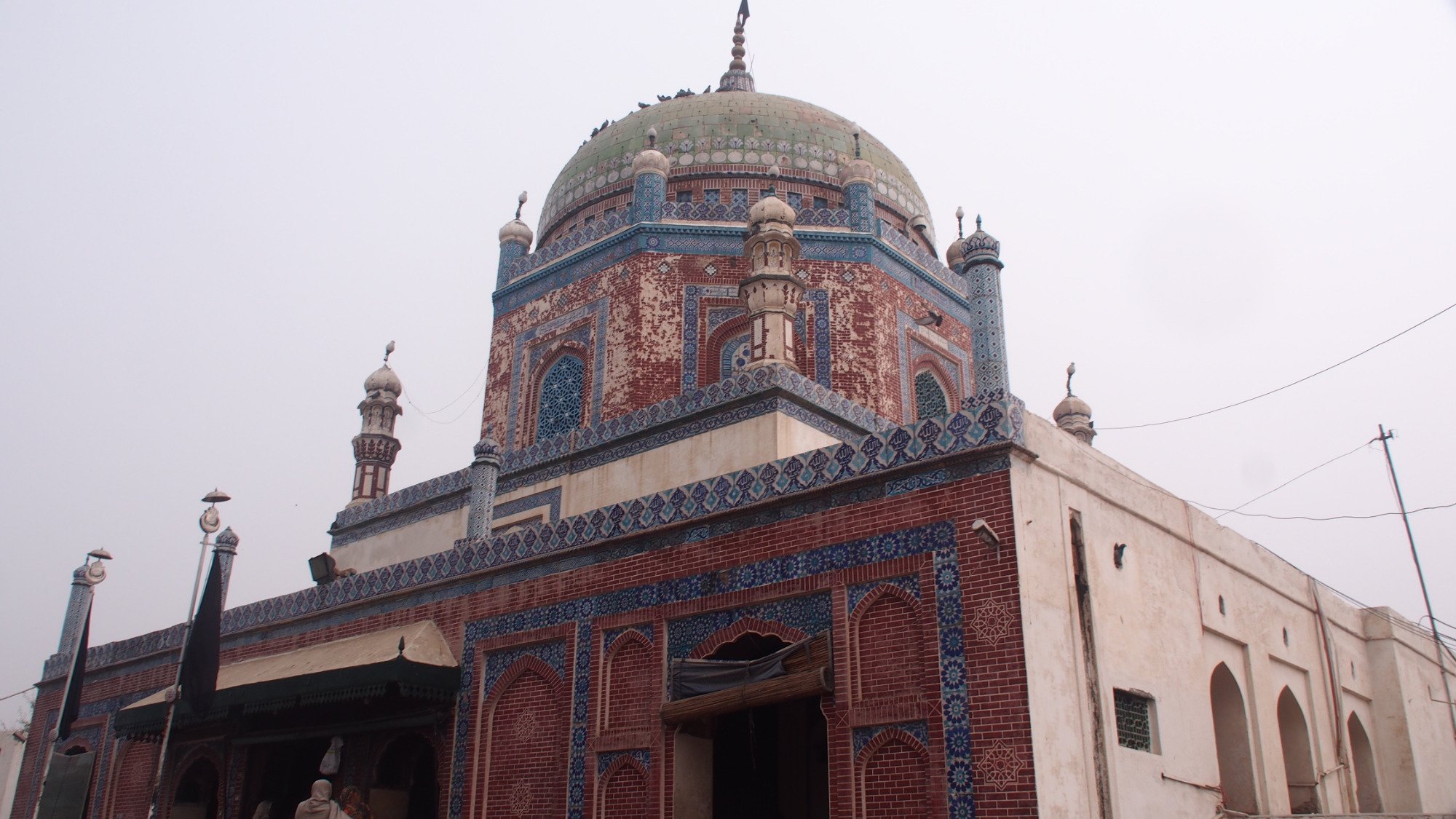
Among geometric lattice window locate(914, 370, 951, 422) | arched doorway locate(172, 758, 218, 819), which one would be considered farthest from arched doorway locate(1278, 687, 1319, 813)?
arched doorway locate(172, 758, 218, 819)

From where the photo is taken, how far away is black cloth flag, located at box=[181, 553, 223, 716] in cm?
1424

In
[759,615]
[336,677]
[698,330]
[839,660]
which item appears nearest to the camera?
[839,660]

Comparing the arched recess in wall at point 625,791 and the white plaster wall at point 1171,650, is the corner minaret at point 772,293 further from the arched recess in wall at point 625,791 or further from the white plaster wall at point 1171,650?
the arched recess in wall at point 625,791

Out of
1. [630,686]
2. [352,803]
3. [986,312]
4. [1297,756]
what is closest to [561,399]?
[630,686]

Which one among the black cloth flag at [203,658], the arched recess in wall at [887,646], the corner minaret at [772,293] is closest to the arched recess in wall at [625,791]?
the arched recess in wall at [887,646]

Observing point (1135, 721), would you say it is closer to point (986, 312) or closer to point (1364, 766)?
point (986, 312)

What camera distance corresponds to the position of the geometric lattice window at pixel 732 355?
16.7 metres

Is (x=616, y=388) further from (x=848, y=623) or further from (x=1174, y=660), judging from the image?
(x=1174, y=660)

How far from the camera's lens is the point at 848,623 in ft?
33.5

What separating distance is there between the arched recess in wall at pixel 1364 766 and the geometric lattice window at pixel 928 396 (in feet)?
21.8

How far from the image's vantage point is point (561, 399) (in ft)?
58.3

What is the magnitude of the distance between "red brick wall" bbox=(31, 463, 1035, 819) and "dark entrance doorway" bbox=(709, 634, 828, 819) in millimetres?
1902

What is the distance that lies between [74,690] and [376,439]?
592 centimetres

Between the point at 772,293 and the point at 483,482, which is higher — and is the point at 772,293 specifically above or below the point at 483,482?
A: above
